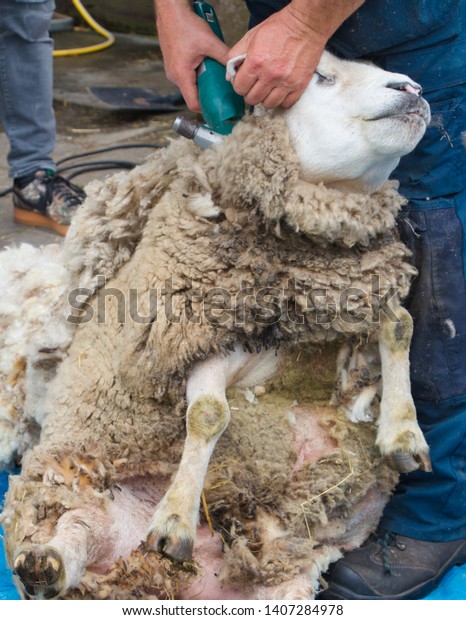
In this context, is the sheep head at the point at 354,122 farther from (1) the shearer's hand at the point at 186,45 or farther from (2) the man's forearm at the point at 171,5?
(2) the man's forearm at the point at 171,5

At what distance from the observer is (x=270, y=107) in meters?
1.80

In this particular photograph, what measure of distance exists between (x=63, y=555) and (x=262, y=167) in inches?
34.4

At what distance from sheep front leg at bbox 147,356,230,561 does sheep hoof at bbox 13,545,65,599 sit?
177 mm

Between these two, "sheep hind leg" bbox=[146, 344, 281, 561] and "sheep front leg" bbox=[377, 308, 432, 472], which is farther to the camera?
"sheep front leg" bbox=[377, 308, 432, 472]

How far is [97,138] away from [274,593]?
13.1ft

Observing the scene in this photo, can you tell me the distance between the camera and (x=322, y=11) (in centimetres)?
173

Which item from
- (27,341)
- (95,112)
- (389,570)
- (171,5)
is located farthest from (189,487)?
(95,112)

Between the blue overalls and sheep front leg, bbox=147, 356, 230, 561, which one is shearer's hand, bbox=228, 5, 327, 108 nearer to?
the blue overalls

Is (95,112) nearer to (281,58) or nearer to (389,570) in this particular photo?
(281,58)

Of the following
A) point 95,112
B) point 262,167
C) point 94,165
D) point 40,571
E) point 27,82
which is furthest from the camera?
point 95,112

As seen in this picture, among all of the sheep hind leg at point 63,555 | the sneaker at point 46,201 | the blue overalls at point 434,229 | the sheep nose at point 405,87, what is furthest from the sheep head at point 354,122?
the sneaker at point 46,201

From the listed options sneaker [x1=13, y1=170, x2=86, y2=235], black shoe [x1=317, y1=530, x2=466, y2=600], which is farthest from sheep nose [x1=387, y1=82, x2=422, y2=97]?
sneaker [x1=13, y1=170, x2=86, y2=235]

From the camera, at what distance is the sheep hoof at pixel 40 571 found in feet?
5.09

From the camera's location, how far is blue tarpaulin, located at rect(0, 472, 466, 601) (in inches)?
79.0
